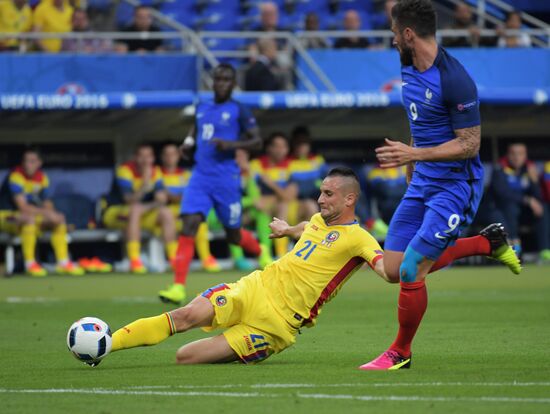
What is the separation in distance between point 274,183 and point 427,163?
487 inches

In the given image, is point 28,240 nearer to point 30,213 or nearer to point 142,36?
point 30,213

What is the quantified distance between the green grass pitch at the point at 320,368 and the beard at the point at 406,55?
1.88 m

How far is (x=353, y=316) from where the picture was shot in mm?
11883

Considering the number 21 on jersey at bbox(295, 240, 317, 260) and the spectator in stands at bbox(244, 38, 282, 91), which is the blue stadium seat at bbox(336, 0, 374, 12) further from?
the number 21 on jersey at bbox(295, 240, 317, 260)

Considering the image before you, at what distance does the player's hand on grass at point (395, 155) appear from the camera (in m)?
7.03

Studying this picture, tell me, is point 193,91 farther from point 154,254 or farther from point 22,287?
point 22,287

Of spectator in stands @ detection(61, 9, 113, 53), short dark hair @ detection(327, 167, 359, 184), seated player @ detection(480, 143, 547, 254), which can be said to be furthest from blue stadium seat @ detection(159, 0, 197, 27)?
short dark hair @ detection(327, 167, 359, 184)

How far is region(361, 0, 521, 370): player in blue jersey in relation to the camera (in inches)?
285

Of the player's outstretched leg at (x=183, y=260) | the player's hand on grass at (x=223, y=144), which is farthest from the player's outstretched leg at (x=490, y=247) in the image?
the player's hand on grass at (x=223, y=144)

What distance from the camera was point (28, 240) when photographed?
18625 millimetres

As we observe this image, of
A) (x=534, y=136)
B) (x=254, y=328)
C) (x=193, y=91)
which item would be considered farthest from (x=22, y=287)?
(x=534, y=136)

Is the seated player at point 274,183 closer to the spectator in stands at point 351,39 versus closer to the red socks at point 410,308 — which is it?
the spectator in stands at point 351,39

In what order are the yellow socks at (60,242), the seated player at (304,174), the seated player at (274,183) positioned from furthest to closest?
1. the seated player at (304,174)
2. the seated player at (274,183)
3. the yellow socks at (60,242)

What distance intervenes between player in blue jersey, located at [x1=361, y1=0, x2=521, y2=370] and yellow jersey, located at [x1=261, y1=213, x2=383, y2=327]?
0.29 metres
